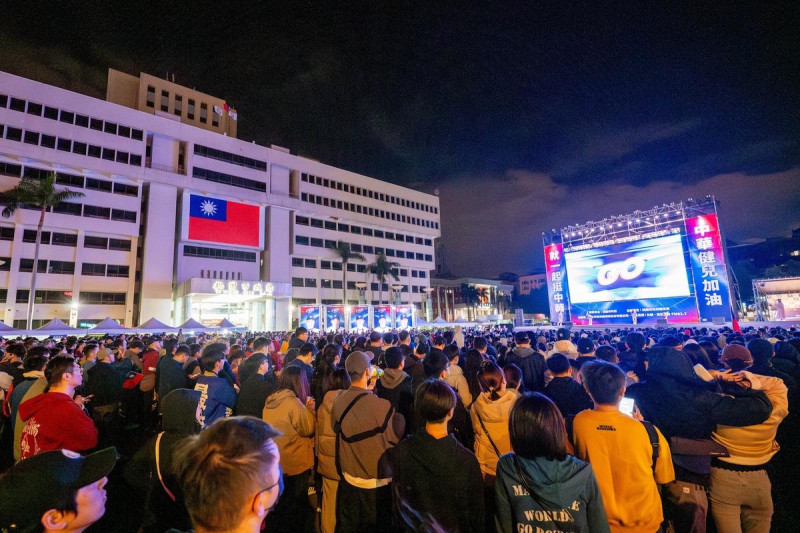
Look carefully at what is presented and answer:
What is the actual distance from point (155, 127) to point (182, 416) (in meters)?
42.9

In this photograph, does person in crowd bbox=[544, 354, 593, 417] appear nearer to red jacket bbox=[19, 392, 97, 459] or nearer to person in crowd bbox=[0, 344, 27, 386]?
red jacket bbox=[19, 392, 97, 459]

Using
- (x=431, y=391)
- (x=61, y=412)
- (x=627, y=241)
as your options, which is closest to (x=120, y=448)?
(x=61, y=412)

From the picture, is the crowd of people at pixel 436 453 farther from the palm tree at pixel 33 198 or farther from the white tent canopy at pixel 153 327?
the palm tree at pixel 33 198

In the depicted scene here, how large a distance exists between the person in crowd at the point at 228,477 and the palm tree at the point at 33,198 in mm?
37884

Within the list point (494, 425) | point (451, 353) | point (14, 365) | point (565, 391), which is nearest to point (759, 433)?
point (565, 391)

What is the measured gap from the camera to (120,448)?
22.5 feet

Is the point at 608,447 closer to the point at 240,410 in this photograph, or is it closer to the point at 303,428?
the point at 303,428

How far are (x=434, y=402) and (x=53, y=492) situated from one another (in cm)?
190

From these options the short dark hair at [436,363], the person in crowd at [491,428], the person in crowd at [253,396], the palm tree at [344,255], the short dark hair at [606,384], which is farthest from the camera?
the palm tree at [344,255]

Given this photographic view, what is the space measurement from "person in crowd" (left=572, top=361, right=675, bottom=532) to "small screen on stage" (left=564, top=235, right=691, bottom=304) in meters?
25.3

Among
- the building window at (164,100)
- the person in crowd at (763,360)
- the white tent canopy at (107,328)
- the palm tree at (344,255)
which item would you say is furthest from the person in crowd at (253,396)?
the building window at (164,100)

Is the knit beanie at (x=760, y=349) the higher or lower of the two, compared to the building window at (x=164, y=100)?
lower

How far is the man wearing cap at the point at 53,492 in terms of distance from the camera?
4.93ft

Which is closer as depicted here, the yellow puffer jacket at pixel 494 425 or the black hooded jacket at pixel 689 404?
the black hooded jacket at pixel 689 404
